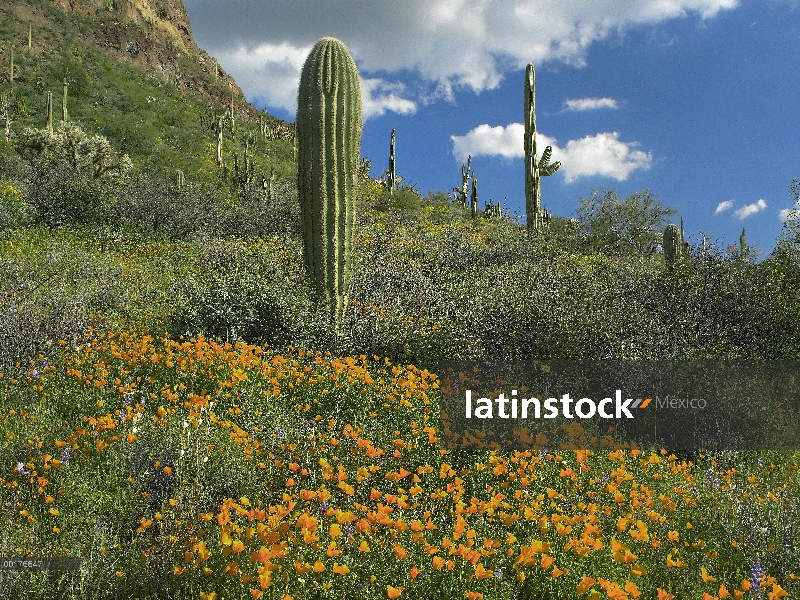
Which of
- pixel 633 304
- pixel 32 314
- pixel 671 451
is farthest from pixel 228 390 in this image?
pixel 633 304

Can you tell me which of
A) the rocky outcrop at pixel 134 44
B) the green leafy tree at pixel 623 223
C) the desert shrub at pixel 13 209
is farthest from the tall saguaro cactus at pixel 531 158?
the rocky outcrop at pixel 134 44

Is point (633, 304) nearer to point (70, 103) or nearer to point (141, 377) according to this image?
point (141, 377)

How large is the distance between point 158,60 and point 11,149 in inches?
1907

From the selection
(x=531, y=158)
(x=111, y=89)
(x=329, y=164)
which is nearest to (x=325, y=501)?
(x=329, y=164)

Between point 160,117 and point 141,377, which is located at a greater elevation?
point 160,117

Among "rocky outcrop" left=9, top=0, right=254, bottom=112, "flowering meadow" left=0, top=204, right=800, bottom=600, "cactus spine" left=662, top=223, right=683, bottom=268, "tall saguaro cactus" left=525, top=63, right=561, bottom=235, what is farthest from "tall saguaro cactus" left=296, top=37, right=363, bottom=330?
"rocky outcrop" left=9, top=0, right=254, bottom=112

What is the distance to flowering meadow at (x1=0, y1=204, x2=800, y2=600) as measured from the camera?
7.86 ft

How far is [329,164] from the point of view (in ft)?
24.9

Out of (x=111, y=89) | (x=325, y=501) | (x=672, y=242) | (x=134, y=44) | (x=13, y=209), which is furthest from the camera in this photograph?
(x=134, y=44)

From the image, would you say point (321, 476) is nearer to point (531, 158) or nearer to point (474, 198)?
point (531, 158)

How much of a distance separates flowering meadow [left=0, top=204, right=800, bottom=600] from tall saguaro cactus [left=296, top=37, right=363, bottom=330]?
47 centimetres

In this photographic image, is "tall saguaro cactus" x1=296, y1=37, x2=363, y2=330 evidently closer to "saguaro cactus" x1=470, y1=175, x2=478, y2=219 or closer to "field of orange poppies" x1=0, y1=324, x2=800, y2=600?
"field of orange poppies" x1=0, y1=324, x2=800, y2=600

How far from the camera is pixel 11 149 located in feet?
80.3

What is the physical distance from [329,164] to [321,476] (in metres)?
4.99
